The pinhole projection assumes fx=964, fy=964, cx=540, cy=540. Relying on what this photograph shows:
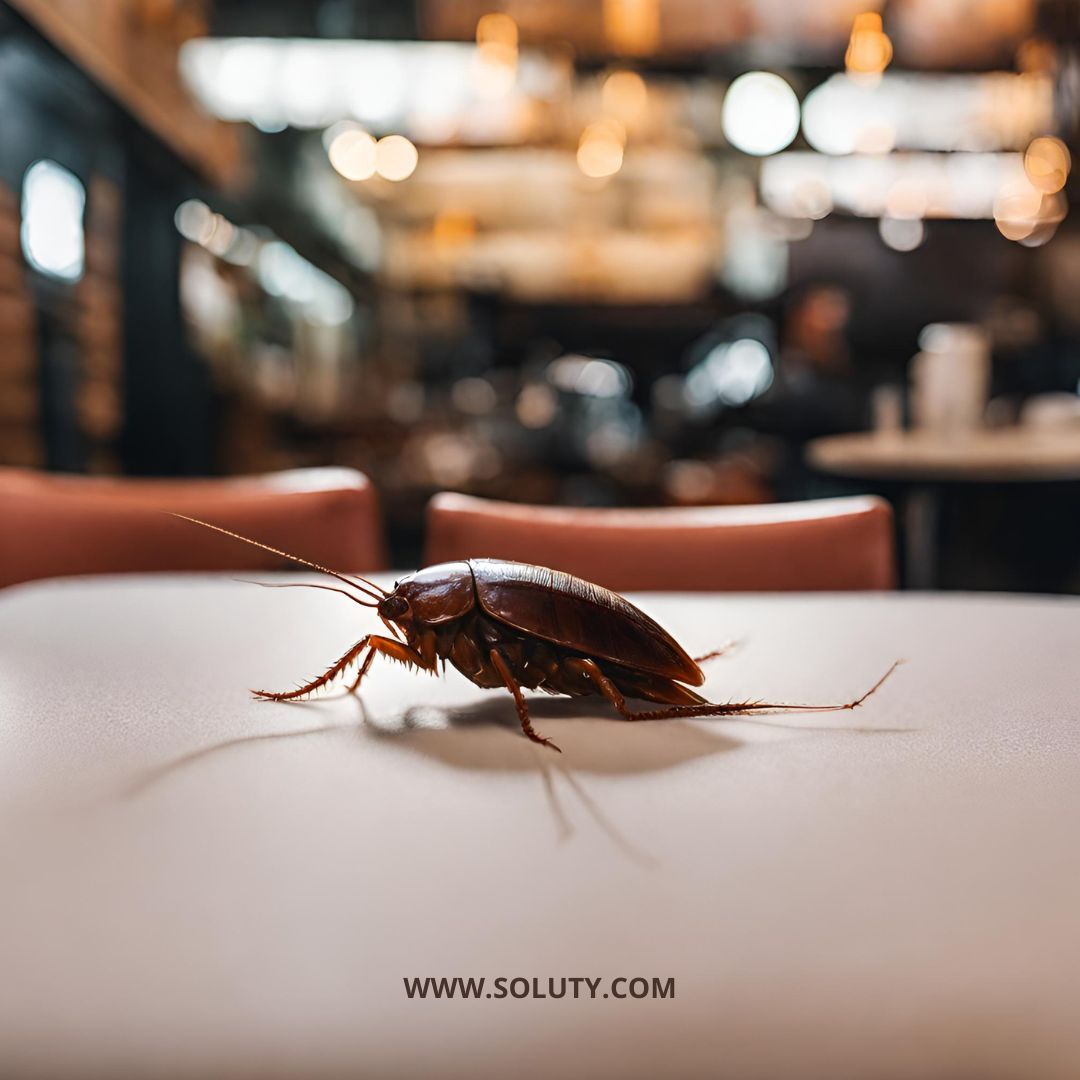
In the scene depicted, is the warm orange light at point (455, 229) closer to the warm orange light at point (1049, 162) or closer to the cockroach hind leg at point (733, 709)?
the warm orange light at point (1049, 162)

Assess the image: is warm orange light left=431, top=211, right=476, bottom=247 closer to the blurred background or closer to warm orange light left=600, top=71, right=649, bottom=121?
the blurred background

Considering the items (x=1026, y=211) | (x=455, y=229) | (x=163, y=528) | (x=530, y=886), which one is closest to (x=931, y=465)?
(x=163, y=528)

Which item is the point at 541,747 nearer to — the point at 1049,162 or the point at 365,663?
the point at 365,663

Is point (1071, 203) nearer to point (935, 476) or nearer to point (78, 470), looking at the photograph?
point (935, 476)

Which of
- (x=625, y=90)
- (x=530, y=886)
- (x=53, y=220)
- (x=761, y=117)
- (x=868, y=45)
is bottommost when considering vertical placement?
(x=530, y=886)

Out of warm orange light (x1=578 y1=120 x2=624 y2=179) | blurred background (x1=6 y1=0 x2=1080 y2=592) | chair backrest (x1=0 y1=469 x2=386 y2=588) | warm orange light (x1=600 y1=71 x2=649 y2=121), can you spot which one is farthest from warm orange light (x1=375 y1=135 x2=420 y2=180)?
chair backrest (x1=0 y1=469 x2=386 y2=588)

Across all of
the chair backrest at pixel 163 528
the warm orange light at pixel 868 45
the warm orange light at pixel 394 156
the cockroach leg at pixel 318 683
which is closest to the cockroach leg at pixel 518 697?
the cockroach leg at pixel 318 683

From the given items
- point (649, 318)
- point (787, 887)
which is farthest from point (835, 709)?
point (649, 318)
